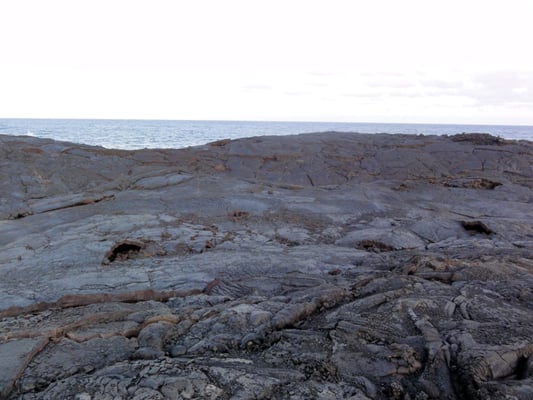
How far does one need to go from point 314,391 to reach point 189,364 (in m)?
0.80

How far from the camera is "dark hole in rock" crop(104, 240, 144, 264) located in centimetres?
561

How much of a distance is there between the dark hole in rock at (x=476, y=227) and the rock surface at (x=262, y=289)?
1.0 inches

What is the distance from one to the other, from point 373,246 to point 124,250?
3.40m

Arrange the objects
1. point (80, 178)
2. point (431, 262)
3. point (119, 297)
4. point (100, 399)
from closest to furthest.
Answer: point (100, 399), point (119, 297), point (431, 262), point (80, 178)

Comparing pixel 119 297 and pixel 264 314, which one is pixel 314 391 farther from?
pixel 119 297

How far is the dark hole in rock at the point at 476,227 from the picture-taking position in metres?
6.76

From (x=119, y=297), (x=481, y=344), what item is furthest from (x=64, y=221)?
(x=481, y=344)

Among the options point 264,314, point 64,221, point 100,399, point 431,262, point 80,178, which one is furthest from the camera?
point 80,178

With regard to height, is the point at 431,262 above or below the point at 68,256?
above

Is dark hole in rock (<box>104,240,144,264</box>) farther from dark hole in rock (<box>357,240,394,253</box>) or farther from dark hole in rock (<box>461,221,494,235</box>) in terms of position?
dark hole in rock (<box>461,221,494,235</box>)

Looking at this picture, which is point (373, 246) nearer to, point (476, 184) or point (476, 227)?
point (476, 227)

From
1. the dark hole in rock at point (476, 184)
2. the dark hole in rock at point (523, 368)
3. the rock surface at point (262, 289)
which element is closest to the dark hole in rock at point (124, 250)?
the rock surface at point (262, 289)

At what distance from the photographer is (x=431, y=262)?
473 cm

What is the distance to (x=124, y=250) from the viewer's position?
5852 mm
